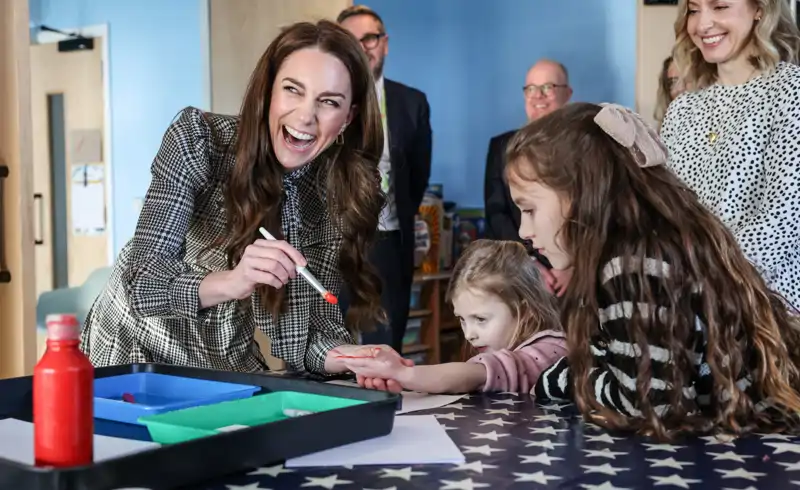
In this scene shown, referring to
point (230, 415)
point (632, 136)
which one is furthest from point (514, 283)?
point (230, 415)

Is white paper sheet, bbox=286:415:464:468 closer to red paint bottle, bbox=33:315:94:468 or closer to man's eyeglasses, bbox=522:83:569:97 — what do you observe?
red paint bottle, bbox=33:315:94:468

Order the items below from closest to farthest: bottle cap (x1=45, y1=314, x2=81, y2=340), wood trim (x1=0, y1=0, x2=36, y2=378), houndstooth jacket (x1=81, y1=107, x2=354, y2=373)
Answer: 1. bottle cap (x1=45, y1=314, x2=81, y2=340)
2. houndstooth jacket (x1=81, y1=107, x2=354, y2=373)
3. wood trim (x1=0, y1=0, x2=36, y2=378)

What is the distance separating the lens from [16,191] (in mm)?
2617

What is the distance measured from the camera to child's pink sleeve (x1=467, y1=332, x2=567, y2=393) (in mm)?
1459

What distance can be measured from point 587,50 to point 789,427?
3.33 m

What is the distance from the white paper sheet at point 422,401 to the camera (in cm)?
126

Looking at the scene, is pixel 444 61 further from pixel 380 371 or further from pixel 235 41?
pixel 380 371

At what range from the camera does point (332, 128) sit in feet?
5.42

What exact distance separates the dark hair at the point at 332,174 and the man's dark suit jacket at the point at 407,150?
1.70 meters

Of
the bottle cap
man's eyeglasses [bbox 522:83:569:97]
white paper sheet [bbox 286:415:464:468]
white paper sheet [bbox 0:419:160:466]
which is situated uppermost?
man's eyeglasses [bbox 522:83:569:97]

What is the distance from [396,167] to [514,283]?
1509 millimetres

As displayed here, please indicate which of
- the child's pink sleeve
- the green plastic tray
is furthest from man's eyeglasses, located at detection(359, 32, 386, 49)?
the green plastic tray

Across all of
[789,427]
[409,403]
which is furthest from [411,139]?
[789,427]

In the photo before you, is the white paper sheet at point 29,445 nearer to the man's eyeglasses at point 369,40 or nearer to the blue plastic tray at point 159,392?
the blue plastic tray at point 159,392
